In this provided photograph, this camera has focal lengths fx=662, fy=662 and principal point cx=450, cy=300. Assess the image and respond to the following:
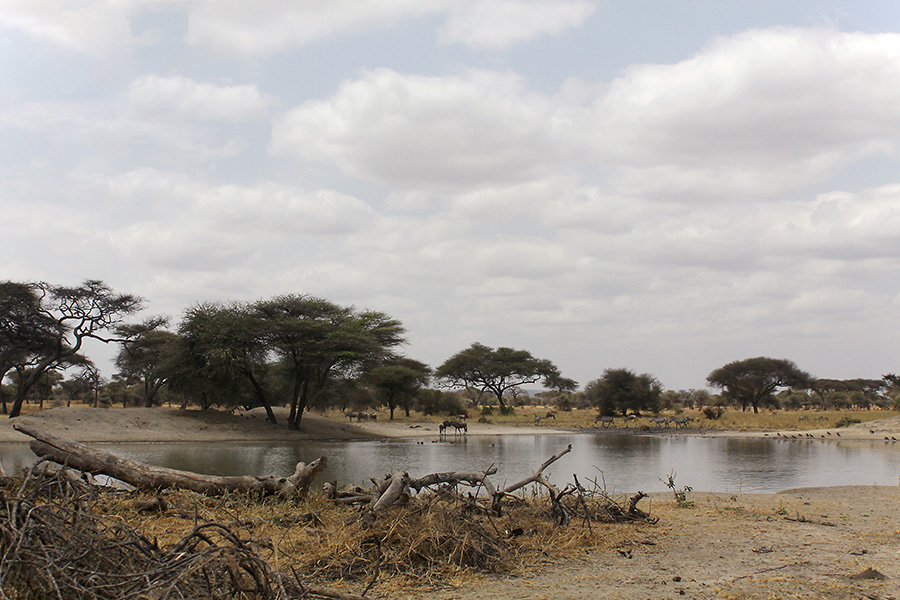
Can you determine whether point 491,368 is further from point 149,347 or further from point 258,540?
point 258,540

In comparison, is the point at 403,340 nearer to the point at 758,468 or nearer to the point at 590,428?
the point at 590,428

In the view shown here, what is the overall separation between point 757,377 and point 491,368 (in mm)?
23028

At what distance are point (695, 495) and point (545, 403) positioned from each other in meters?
76.0

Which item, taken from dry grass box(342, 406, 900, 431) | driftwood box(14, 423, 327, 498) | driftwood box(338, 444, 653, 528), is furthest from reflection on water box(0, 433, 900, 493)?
dry grass box(342, 406, 900, 431)

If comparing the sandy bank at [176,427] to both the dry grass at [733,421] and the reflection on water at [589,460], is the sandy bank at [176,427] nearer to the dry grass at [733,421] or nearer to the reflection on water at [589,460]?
the reflection on water at [589,460]

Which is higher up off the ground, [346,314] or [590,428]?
[346,314]

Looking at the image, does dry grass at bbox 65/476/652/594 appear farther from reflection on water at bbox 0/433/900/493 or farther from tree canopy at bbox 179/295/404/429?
tree canopy at bbox 179/295/404/429

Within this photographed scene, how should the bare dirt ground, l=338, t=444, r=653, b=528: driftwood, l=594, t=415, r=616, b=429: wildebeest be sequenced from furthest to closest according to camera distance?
1. l=594, t=415, r=616, b=429: wildebeest
2. l=338, t=444, r=653, b=528: driftwood
3. the bare dirt ground

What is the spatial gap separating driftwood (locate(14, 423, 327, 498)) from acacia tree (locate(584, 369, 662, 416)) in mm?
43574

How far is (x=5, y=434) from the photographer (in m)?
23.5

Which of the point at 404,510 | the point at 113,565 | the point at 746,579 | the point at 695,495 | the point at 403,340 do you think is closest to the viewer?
the point at 113,565

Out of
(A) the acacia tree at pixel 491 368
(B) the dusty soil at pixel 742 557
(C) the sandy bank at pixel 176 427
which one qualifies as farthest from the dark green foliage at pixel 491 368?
(B) the dusty soil at pixel 742 557

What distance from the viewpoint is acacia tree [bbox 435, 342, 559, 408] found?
60.9 metres

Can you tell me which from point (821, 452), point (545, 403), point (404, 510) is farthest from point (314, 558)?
point (545, 403)
